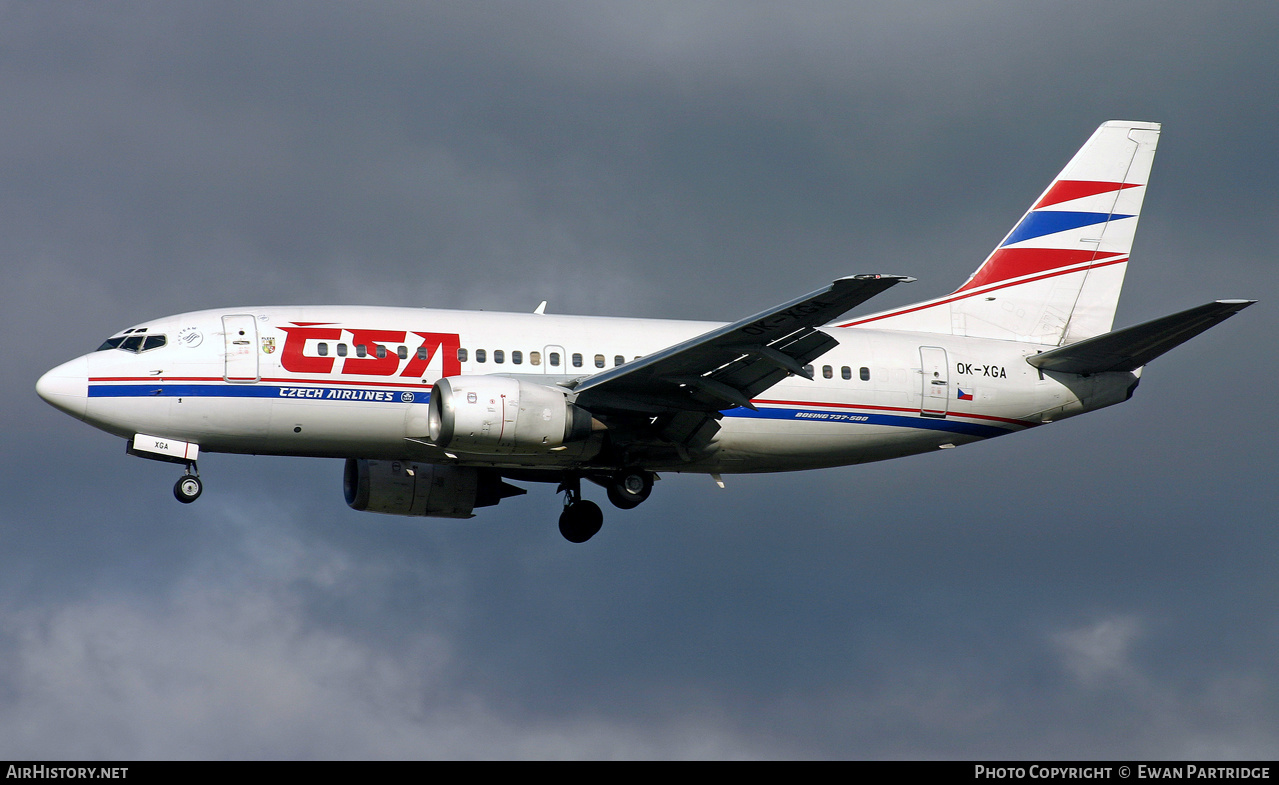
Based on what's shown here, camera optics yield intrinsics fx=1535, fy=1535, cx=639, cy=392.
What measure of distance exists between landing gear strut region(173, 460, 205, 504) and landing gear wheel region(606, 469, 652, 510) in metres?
9.51

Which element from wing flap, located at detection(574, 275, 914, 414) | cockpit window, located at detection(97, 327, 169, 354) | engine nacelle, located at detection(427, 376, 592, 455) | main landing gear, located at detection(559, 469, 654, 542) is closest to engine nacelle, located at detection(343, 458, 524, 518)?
main landing gear, located at detection(559, 469, 654, 542)

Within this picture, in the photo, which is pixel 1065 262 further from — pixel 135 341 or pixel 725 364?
pixel 135 341

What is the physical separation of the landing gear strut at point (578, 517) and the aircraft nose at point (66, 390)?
471 inches

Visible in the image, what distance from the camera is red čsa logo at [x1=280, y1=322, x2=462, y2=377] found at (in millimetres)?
33656

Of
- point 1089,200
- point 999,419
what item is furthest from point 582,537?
point 1089,200

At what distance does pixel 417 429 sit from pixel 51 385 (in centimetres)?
786

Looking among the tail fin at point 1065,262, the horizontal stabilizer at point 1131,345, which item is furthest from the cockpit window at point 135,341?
the horizontal stabilizer at point 1131,345

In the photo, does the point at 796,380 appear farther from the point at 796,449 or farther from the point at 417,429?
the point at 417,429

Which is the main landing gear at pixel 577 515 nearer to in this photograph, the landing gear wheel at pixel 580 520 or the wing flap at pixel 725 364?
the landing gear wheel at pixel 580 520

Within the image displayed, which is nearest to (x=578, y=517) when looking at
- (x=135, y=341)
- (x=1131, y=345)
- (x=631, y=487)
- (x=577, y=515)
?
(x=577, y=515)

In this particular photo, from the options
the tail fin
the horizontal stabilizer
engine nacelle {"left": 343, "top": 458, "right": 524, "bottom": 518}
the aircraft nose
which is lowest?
engine nacelle {"left": 343, "top": 458, "right": 524, "bottom": 518}

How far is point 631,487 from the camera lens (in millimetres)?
36156

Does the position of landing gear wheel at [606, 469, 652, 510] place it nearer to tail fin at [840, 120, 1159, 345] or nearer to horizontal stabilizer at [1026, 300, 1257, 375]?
tail fin at [840, 120, 1159, 345]

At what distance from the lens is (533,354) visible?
1380 inches
